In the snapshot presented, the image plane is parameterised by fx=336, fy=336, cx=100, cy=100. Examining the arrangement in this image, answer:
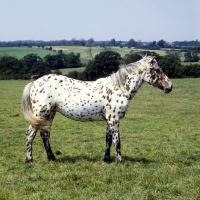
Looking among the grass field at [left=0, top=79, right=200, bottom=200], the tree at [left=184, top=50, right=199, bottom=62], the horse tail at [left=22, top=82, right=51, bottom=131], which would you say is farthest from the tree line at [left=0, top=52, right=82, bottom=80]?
the horse tail at [left=22, top=82, right=51, bottom=131]

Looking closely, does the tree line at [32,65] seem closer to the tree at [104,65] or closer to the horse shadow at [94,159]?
the tree at [104,65]

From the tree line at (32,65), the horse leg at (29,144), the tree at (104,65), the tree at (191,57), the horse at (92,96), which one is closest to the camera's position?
the horse at (92,96)

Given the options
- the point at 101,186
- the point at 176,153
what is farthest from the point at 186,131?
the point at 101,186

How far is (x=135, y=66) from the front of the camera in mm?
7812

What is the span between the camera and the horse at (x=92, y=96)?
299 inches

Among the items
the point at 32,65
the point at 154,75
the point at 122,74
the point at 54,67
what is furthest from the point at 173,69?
the point at 122,74

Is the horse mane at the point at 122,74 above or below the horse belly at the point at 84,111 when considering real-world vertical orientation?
above

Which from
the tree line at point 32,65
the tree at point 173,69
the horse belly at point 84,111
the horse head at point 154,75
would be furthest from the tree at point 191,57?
the horse belly at point 84,111

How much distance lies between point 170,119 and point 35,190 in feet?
42.1

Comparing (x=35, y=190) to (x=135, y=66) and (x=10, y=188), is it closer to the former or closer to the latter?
(x=10, y=188)

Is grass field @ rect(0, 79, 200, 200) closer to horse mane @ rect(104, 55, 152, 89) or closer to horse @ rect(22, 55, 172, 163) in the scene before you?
horse @ rect(22, 55, 172, 163)

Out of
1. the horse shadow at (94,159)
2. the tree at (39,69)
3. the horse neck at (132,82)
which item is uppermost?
the horse neck at (132,82)

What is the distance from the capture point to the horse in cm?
760

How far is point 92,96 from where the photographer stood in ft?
25.0
